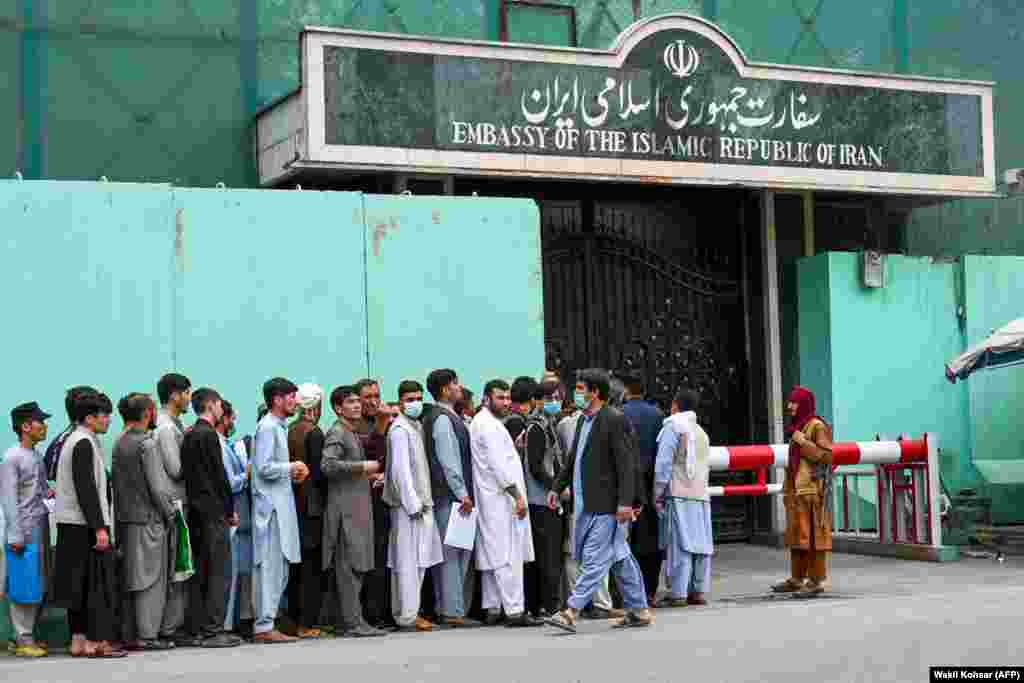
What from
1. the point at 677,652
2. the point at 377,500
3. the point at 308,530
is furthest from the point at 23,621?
the point at 677,652

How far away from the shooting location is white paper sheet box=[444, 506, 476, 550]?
12.1 m

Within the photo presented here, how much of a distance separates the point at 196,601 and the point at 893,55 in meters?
11.4

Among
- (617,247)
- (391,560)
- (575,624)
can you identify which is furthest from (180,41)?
(575,624)

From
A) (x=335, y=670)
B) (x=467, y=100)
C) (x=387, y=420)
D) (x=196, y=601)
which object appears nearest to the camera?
(x=335, y=670)

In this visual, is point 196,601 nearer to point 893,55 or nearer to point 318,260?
point 318,260

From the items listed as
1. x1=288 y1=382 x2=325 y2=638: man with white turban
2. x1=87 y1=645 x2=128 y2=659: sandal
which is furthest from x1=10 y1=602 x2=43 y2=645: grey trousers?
x1=288 y1=382 x2=325 y2=638: man with white turban

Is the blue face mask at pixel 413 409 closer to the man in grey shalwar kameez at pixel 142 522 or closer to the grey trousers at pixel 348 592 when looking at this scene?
the grey trousers at pixel 348 592

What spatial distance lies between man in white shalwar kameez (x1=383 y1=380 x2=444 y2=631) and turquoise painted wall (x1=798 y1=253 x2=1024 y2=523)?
273 inches

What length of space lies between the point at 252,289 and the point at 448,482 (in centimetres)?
249

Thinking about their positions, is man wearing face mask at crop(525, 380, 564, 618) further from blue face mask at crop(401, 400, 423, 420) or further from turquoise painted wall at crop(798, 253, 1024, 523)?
turquoise painted wall at crop(798, 253, 1024, 523)

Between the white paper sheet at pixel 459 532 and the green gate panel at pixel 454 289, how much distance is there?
2016 mm

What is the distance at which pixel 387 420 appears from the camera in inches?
488

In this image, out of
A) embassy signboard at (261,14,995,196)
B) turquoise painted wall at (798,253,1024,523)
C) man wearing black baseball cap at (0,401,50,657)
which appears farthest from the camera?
turquoise painted wall at (798,253,1024,523)

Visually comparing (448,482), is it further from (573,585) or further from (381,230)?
(381,230)
